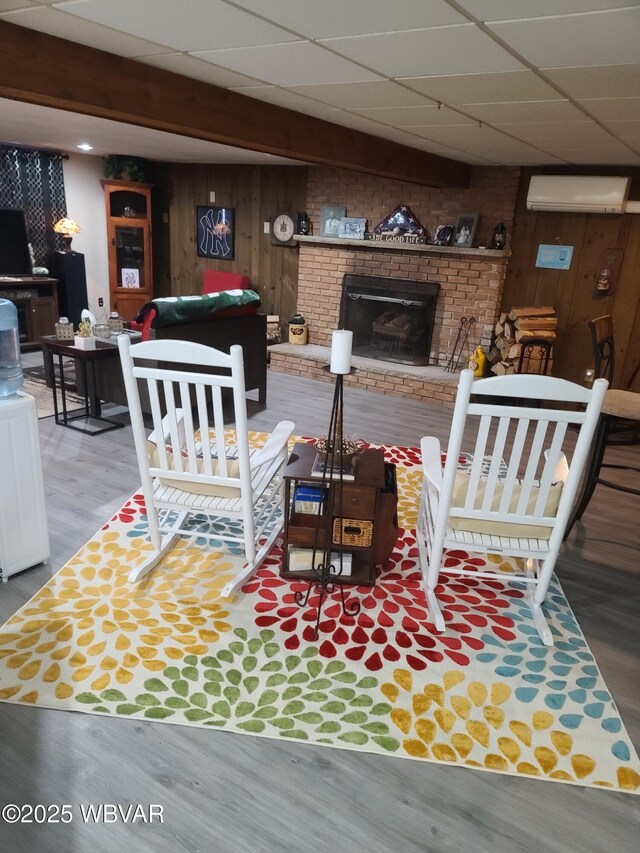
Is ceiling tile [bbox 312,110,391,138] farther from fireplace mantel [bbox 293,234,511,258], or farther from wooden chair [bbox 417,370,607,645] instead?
wooden chair [bbox 417,370,607,645]

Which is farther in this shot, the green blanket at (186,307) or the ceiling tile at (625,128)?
the green blanket at (186,307)

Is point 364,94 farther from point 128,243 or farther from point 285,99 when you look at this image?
point 128,243

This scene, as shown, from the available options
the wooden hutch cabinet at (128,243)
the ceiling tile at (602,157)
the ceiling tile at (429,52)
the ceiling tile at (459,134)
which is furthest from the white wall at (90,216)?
the ceiling tile at (429,52)

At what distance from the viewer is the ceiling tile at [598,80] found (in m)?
2.17

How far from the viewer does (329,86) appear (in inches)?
108

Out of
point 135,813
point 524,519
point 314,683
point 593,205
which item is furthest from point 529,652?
point 593,205

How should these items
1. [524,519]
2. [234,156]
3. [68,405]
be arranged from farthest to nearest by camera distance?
[234,156], [68,405], [524,519]

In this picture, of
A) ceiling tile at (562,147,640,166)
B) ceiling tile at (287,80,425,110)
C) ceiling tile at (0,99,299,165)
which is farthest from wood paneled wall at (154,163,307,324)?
ceiling tile at (287,80,425,110)

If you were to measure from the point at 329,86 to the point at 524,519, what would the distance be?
6.99 ft

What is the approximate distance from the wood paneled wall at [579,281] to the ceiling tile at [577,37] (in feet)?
10.8

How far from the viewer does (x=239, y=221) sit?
720cm

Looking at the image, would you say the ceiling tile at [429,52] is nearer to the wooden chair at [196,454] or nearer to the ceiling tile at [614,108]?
the ceiling tile at [614,108]

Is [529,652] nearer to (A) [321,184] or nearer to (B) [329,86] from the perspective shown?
(B) [329,86]

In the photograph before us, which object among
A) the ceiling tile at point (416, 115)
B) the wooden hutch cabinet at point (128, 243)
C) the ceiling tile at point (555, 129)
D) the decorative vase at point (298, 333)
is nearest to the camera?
the ceiling tile at point (416, 115)
